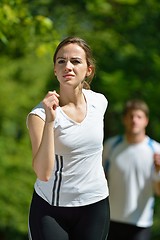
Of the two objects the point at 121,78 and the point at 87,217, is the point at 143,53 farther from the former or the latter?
the point at 87,217

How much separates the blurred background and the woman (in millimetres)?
3550

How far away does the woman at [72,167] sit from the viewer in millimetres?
3889

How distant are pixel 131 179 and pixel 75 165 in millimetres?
2627

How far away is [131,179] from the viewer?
650 centimetres

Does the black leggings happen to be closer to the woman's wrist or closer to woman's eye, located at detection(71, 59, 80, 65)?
woman's eye, located at detection(71, 59, 80, 65)

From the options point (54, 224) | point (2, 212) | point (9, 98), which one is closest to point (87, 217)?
point (54, 224)

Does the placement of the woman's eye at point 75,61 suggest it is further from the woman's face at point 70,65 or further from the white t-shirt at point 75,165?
the white t-shirt at point 75,165

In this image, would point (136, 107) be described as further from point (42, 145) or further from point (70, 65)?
point (42, 145)

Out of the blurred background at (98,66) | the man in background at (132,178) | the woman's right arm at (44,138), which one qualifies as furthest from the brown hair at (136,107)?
the woman's right arm at (44,138)

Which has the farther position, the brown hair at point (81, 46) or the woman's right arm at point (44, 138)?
the brown hair at point (81, 46)

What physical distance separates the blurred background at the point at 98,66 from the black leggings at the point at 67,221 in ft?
12.1

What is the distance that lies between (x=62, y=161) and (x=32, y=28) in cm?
324

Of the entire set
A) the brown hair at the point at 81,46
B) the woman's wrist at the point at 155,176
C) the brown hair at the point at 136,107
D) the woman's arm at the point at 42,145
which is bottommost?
the woman's wrist at the point at 155,176

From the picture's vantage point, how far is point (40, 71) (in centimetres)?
1295
